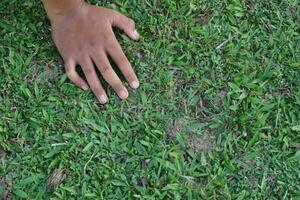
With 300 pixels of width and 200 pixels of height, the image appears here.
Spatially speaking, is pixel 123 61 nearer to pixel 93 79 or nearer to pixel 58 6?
pixel 93 79

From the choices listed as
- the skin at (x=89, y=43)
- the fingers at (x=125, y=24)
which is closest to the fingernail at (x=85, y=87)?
the skin at (x=89, y=43)

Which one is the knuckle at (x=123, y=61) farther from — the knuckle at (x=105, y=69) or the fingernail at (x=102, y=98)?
the fingernail at (x=102, y=98)

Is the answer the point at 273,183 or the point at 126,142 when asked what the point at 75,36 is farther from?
the point at 273,183

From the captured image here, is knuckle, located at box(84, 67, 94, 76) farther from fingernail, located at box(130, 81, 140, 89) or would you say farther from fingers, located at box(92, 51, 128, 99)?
fingernail, located at box(130, 81, 140, 89)

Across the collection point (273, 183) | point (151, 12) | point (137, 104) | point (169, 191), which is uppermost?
point (151, 12)

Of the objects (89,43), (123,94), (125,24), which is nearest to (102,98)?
(123,94)

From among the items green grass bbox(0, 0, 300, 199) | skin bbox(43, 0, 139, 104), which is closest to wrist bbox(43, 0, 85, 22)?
skin bbox(43, 0, 139, 104)

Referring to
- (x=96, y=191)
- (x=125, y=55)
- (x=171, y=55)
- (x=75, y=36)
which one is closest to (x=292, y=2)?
(x=171, y=55)
